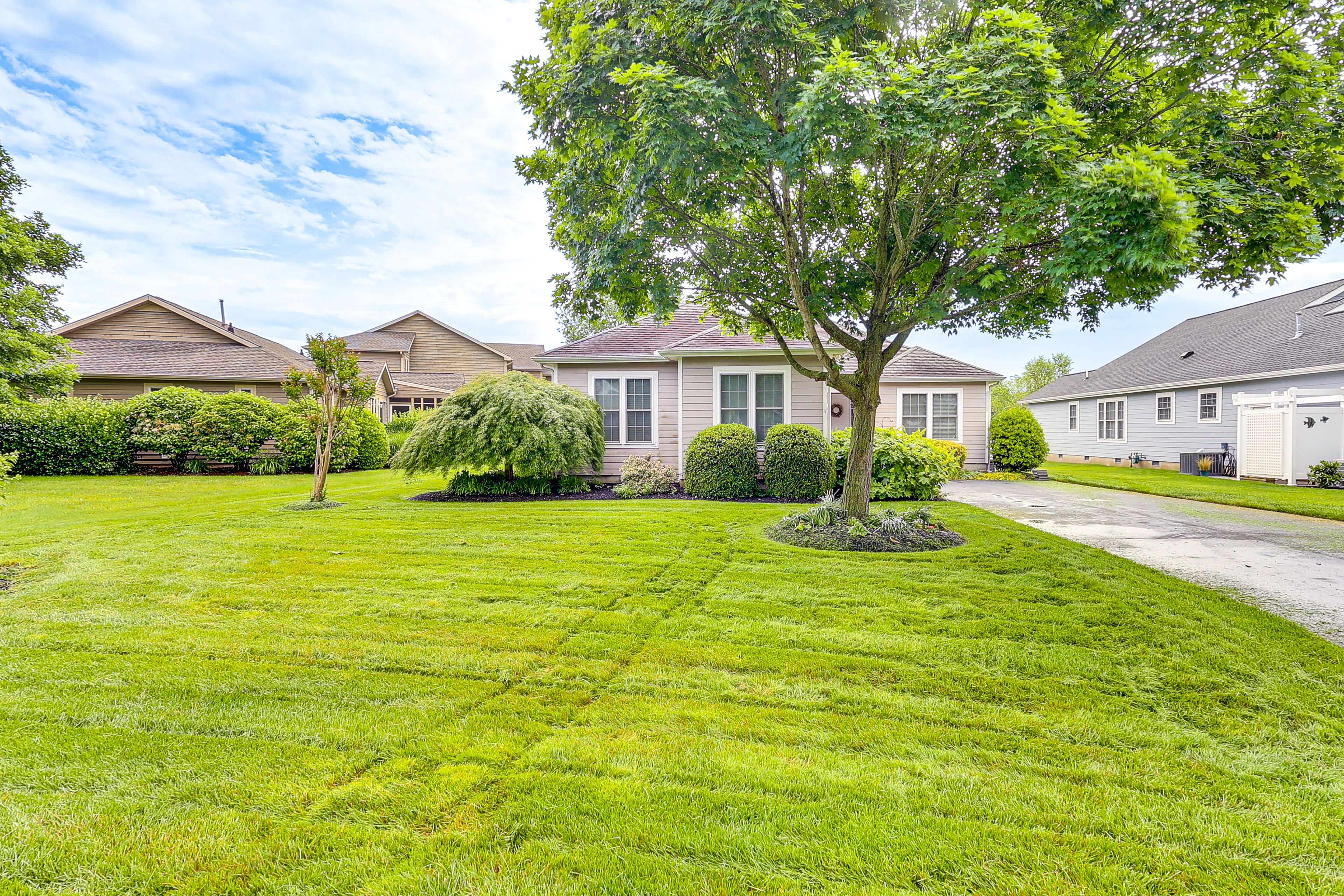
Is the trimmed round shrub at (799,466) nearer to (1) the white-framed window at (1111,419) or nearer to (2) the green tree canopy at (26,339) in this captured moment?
(2) the green tree canopy at (26,339)

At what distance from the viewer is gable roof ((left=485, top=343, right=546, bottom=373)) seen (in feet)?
116

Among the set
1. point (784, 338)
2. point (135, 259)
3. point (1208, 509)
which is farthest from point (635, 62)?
point (135, 259)

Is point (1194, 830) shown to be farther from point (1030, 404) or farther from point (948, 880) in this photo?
point (1030, 404)

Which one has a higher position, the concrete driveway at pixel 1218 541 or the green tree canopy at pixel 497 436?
the green tree canopy at pixel 497 436

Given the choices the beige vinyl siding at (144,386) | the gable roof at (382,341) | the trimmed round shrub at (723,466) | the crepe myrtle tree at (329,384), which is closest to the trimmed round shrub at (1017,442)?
Result: the trimmed round shrub at (723,466)

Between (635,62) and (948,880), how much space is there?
526 centimetres

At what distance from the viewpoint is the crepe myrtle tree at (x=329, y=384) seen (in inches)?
352

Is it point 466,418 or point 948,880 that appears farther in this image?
point 466,418

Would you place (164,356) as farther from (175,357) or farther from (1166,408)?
(1166,408)

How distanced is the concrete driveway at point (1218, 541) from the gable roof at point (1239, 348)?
7.28 m

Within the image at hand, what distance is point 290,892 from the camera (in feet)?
5.07

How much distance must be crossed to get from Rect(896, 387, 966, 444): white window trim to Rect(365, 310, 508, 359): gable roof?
70.3ft

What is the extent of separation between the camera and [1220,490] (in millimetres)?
11156

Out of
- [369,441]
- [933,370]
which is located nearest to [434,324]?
[369,441]
